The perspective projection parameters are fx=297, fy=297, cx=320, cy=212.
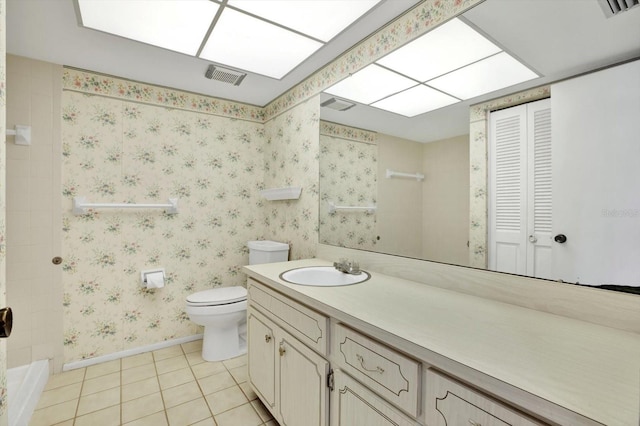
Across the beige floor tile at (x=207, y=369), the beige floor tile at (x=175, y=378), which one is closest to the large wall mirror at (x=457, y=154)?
the beige floor tile at (x=207, y=369)

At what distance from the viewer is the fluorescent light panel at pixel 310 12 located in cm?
142

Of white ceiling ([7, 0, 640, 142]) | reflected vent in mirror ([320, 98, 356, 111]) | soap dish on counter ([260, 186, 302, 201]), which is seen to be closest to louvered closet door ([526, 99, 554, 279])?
white ceiling ([7, 0, 640, 142])

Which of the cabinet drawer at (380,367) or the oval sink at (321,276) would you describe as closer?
the cabinet drawer at (380,367)

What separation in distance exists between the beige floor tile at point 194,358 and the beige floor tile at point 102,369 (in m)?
0.47

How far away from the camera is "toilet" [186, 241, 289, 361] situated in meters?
2.18

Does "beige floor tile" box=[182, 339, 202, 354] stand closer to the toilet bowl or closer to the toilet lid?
the toilet bowl

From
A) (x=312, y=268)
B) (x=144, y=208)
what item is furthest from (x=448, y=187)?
(x=144, y=208)

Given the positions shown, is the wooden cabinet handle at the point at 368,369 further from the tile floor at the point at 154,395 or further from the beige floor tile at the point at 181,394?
the beige floor tile at the point at 181,394

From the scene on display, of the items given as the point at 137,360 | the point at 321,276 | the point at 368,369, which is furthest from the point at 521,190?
the point at 137,360

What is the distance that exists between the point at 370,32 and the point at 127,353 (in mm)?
2872

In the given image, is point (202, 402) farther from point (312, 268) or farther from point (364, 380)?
point (364, 380)

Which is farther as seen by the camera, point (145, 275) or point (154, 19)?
point (145, 275)

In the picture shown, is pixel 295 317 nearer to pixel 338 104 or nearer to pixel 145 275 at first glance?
pixel 338 104

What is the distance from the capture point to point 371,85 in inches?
71.2
